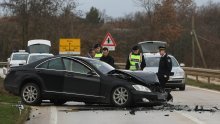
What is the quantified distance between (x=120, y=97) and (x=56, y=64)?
208 centimetres

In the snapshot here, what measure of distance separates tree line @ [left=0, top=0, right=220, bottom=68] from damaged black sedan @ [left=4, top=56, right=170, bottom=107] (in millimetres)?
42384

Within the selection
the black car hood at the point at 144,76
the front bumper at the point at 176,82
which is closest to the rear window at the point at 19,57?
the front bumper at the point at 176,82

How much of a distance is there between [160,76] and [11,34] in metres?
56.2

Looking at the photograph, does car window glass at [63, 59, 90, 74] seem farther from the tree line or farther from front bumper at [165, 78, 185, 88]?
the tree line

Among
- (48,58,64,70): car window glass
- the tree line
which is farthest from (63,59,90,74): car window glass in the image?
the tree line

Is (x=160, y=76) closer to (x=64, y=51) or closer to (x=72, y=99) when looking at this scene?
(x=72, y=99)

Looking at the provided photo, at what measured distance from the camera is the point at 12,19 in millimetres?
63750

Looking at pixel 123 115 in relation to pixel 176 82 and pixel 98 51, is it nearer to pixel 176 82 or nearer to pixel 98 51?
pixel 98 51

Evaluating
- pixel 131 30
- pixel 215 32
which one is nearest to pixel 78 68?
pixel 131 30

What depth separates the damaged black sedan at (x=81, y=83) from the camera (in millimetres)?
15023

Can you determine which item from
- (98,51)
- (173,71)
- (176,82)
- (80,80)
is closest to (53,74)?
(80,80)

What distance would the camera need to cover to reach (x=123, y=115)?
1351 cm

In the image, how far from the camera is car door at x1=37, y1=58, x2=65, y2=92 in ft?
51.8

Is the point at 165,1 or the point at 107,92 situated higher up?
the point at 165,1
